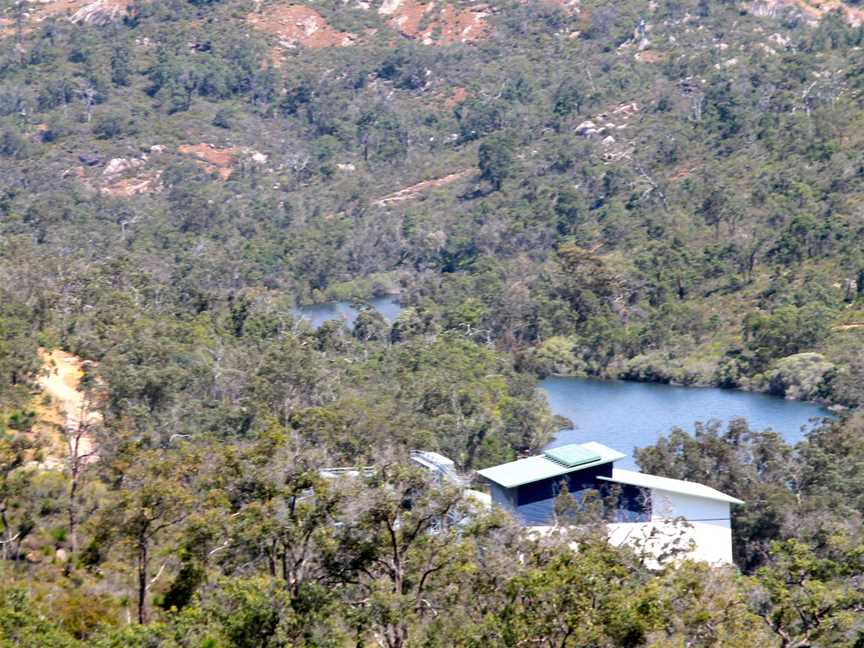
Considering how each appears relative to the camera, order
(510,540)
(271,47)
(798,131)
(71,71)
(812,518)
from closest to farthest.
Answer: (510,540), (812,518), (798,131), (71,71), (271,47)

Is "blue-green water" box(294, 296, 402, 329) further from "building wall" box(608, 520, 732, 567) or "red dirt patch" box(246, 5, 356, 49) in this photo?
"building wall" box(608, 520, 732, 567)

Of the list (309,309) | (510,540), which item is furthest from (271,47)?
(510,540)

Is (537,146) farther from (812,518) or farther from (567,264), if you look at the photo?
(812,518)

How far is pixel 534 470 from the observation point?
28219mm

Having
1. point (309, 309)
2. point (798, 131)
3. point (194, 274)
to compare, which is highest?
point (798, 131)

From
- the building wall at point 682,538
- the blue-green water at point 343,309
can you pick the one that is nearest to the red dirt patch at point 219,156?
the blue-green water at point 343,309

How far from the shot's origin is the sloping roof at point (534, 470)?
90.9 feet

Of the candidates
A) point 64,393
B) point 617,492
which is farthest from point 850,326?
point 64,393

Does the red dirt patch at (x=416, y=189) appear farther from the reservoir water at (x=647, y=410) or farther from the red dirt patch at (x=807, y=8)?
the reservoir water at (x=647, y=410)

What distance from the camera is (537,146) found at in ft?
250

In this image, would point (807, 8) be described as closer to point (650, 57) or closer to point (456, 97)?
point (650, 57)

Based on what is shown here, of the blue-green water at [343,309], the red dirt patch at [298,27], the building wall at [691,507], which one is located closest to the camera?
the building wall at [691,507]

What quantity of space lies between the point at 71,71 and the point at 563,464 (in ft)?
217

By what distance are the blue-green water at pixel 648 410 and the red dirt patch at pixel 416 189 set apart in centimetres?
2700
